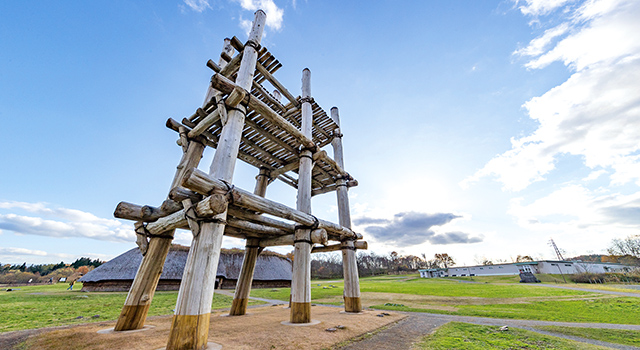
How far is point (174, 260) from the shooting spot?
2695 cm

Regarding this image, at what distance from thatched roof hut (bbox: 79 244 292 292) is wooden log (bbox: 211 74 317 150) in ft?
79.0

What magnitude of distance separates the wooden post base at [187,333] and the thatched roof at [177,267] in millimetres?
24048

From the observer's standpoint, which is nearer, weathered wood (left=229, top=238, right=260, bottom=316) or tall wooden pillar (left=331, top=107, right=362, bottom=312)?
weathered wood (left=229, top=238, right=260, bottom=316)

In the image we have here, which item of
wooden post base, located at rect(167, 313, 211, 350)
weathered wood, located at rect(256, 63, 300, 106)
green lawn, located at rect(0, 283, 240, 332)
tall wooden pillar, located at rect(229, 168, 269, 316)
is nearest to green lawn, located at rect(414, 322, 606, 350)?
wooden post base, located at rect(167, 313, 211, 350)

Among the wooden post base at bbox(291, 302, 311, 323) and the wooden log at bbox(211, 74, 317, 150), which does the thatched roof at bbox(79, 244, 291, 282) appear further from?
the wooden log at bbox(211, 74, 317, 150)

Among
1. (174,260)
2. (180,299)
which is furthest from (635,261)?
(174,260)

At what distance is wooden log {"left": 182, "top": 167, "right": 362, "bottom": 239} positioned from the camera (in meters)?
4.59

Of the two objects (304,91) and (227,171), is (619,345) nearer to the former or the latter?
(227,171)

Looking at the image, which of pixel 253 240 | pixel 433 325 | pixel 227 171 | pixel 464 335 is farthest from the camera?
pixel 253 240

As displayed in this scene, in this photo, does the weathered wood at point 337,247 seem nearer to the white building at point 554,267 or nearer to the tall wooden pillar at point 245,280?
the tall wooden pillar at point 245,280

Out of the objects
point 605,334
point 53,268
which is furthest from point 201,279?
point 53,268

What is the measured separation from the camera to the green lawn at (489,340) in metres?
5.59

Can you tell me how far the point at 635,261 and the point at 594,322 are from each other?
241 feet

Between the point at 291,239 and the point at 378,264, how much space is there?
84.2 meters
